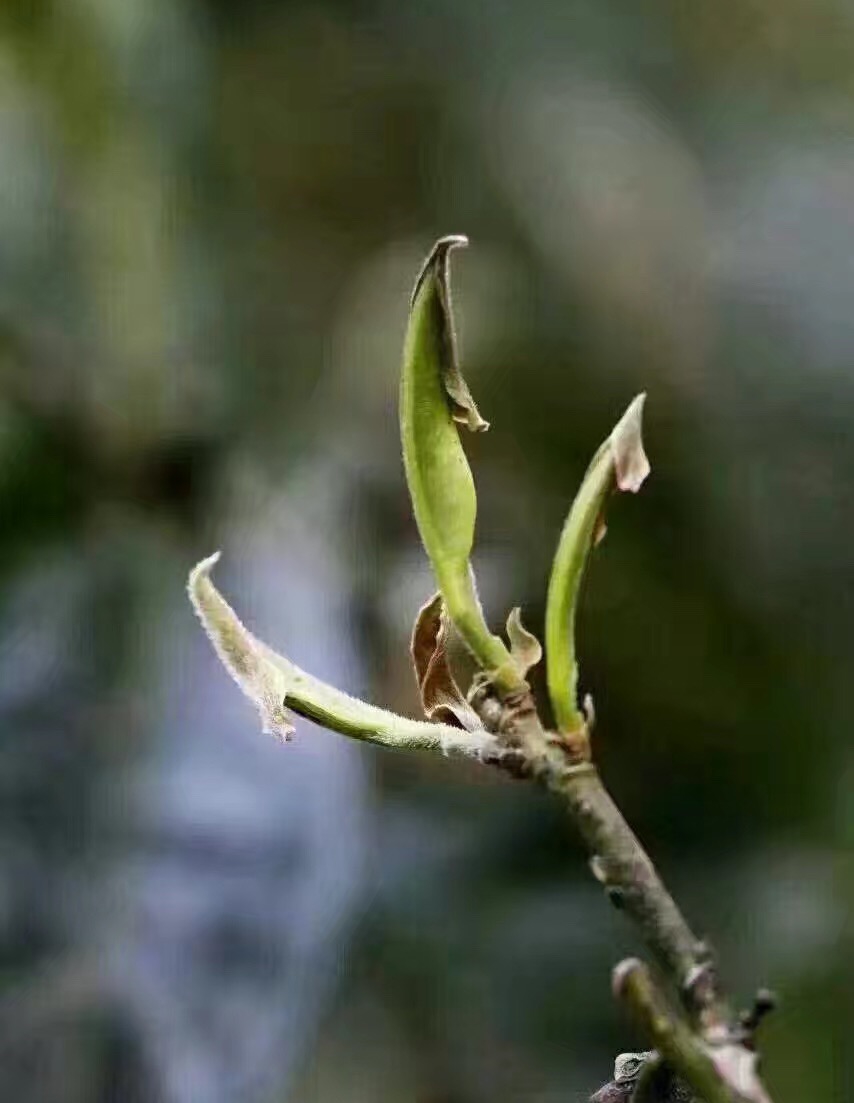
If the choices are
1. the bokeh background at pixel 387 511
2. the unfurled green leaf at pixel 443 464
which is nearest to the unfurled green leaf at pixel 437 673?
the unfurled green leaf at pixel 443 464

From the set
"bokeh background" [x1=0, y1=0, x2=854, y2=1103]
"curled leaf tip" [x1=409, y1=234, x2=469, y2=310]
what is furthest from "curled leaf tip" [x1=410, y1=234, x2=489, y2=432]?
"bokeh background" [x1=0, y1=0, x2=854, y2=1103]

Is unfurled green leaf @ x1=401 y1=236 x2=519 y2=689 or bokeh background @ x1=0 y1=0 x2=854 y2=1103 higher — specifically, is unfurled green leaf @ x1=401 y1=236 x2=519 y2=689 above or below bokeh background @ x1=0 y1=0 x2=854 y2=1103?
below

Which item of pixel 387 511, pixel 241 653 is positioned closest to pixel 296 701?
pixel 241 653

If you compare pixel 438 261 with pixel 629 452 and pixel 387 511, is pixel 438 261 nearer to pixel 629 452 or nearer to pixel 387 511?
pixel 629 452

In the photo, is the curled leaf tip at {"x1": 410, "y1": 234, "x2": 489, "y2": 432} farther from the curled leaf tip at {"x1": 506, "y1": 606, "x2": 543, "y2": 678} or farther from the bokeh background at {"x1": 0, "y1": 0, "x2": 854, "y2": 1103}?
the bokeh background at {"x1": 0, "y1": 0, "x2": 854, "y2": 1103}

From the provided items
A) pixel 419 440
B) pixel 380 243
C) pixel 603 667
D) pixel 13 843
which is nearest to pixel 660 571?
pixel 603 667

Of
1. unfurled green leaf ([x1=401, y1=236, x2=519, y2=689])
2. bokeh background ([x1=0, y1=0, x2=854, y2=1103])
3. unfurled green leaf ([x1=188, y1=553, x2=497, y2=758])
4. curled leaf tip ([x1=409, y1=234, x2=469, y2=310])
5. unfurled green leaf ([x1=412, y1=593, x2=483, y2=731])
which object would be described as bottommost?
unfurled green leaf ([x1=188, y1=553, x2=497, y2=758])

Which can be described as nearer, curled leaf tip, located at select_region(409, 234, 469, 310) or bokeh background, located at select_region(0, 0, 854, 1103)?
curled leaf tip, located at select_region(409, 234, 469, 310)
